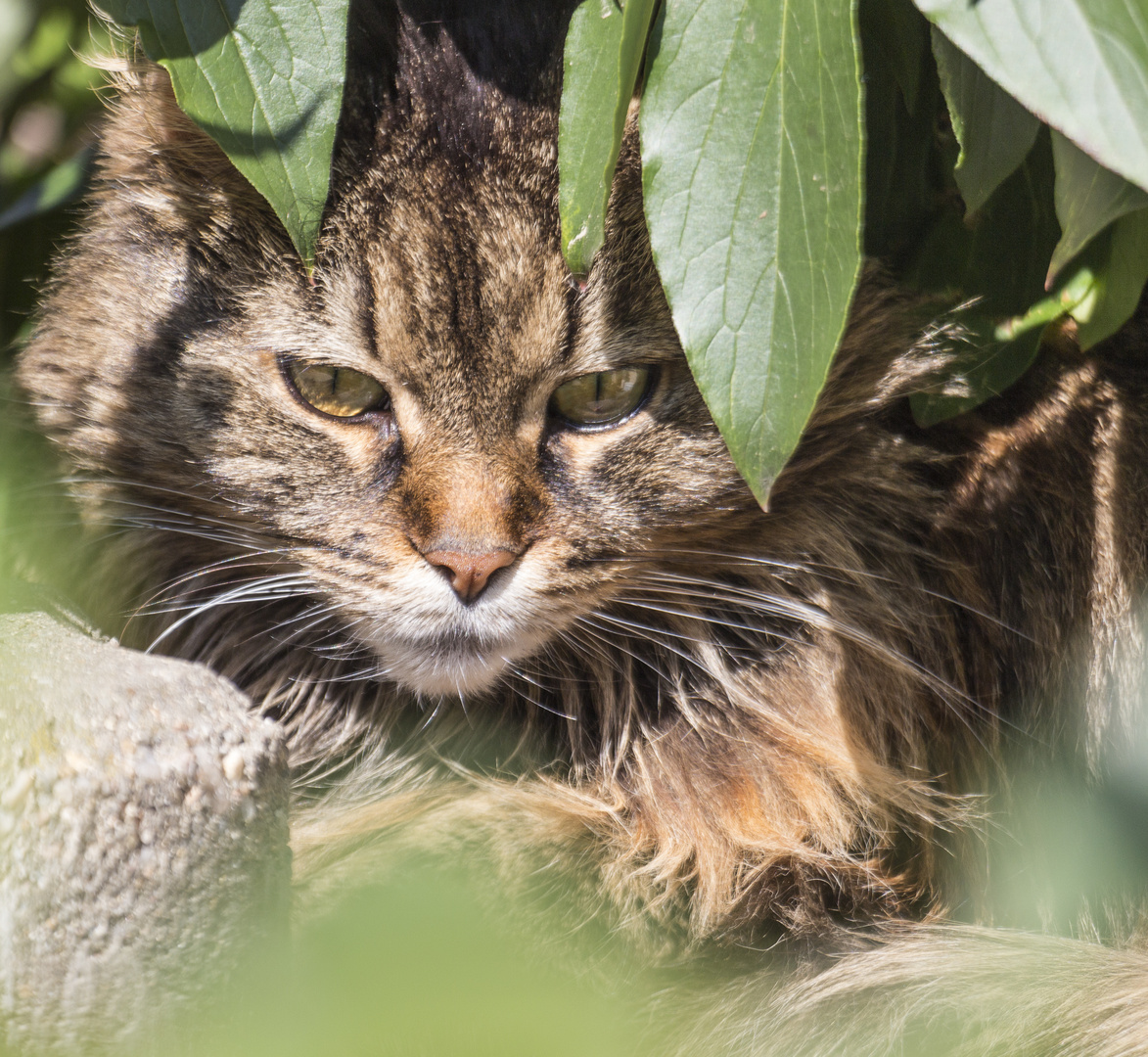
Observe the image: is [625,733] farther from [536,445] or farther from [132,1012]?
[132,1012]

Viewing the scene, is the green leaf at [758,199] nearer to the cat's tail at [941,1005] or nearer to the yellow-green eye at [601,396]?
the yellow-green eye at [601,396]

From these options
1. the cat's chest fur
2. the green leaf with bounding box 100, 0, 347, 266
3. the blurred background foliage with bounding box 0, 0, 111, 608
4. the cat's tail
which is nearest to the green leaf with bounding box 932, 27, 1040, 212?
the cat's chest fur

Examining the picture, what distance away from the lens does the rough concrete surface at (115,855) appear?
83 cm

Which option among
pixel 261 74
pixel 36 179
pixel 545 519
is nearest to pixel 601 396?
pixel 545 519

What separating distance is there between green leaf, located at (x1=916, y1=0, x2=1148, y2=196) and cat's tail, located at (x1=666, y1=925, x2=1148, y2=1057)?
0.84m

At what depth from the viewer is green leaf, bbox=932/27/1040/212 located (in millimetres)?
961

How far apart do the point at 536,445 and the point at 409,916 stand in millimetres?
521

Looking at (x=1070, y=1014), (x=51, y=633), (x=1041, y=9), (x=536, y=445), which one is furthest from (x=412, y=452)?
(x=1070, y=1014)

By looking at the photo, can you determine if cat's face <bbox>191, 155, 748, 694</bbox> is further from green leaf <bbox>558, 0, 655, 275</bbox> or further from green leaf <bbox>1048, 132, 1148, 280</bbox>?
green leaf <bbox>1048, 132, 1148, 280</bbox>

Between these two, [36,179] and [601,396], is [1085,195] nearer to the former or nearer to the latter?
[601,396]

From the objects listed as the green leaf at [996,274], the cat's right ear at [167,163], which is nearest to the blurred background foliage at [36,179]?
the cat's right ear at [167,163]

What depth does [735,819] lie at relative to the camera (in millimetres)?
1429

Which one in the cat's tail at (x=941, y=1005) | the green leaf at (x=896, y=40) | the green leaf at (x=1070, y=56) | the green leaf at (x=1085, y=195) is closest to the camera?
the green leaf at (x=1070, y=56)

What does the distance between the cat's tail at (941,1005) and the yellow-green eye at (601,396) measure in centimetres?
65
